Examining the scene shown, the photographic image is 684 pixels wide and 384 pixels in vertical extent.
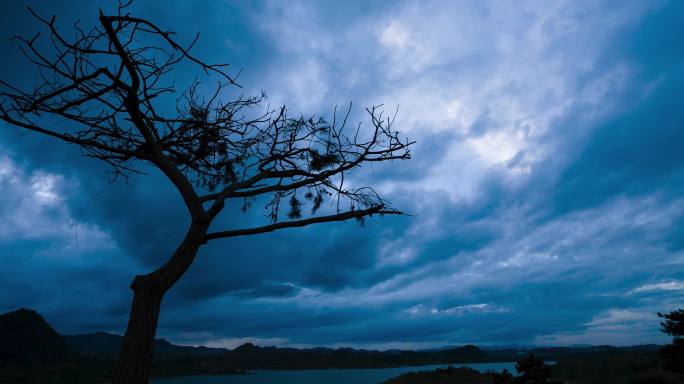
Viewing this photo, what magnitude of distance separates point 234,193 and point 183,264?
3.41 feet

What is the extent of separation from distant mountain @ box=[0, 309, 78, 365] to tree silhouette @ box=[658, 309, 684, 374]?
91345 millimetres

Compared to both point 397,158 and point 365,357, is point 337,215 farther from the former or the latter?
point 365,357

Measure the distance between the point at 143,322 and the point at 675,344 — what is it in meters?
25.5

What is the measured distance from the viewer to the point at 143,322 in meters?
3.05

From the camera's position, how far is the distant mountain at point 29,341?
249 ft

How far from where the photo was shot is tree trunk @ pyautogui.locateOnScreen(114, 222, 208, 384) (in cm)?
292

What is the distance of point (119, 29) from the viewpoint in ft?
11.3

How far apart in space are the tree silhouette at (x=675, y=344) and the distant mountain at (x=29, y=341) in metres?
91.3

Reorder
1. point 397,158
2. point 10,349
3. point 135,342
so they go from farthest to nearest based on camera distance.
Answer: point 10,349, point 397,158, point 135,342

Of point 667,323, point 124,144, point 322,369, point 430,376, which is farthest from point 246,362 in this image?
point 124,144

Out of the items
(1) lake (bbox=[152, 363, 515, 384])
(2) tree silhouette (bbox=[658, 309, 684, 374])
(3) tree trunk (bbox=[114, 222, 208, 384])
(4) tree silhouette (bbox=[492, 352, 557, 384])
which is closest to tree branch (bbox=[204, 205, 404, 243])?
(3) tree trunk (bbox=[114, 222, 208, 384])

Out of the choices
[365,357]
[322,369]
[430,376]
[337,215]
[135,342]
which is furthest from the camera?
[365,357]

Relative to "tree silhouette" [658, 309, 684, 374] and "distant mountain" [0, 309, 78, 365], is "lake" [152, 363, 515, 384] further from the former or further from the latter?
"tree silhouette" [658, 309, 684, 374]

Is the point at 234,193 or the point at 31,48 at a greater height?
the point at 31,48
